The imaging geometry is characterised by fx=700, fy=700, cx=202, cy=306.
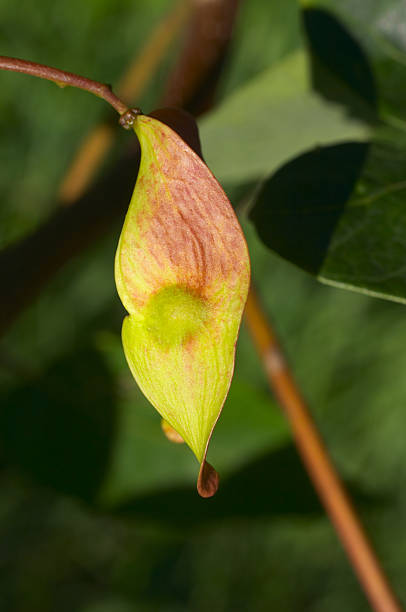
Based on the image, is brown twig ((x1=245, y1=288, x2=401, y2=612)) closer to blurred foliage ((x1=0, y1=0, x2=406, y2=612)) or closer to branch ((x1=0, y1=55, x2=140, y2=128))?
A: branch ((x1=0, y1=55, x2=140, y2=128))

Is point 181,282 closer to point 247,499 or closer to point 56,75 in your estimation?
point 56,75

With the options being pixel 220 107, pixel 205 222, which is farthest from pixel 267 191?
pixel 220 107

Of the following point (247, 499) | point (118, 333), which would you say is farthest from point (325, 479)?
point (118, 333)

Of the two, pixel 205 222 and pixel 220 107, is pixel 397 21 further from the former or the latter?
pixel 205 222

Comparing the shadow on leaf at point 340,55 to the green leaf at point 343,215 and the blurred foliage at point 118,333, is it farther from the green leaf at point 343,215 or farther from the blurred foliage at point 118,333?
the blurred foliage at point 118,333

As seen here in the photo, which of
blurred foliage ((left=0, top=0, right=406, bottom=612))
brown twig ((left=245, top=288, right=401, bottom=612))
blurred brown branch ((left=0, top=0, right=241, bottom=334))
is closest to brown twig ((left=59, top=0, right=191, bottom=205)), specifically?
blurred brown branch ((left=0, top=0, right=241, bottom=334))

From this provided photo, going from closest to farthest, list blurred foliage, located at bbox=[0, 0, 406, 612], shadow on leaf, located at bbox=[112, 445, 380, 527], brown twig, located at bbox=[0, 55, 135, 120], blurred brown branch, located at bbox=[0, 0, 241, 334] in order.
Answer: brown twig, located at bbox=[0, 55, 135, 120]
blurred brown branch, located at bbox=[0, 0, 241, 334]
shadow on leaf, located at bbox=[112, 445, 380, 527]
blurred foliage, located at bbox=[0, 0, 406, 612]
